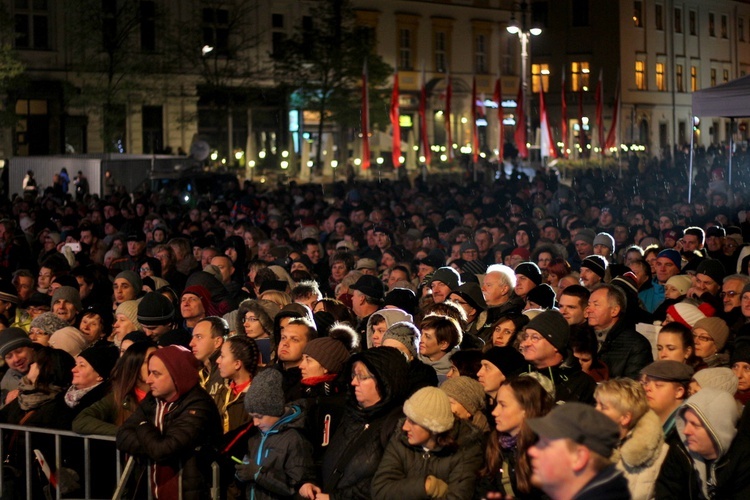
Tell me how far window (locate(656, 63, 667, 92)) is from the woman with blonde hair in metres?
64.6

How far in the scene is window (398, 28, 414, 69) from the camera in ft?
186

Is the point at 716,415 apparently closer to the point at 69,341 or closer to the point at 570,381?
the point at 570,381

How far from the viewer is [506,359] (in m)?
7.36

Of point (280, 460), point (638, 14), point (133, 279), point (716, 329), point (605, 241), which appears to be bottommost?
point (280, 460)

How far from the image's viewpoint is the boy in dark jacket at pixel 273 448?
6.82 meters

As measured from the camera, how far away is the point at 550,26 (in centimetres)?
6706

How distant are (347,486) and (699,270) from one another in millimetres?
5724

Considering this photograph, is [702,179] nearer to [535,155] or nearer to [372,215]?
[535,155]

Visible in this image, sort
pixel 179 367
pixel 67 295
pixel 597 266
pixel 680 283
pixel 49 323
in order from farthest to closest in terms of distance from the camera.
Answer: pixel 597 266, pixel 67 295, pixel 680 283, pixel 49 323, pixel 179 367

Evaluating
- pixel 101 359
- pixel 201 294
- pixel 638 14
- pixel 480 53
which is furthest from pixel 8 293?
pixel 638 14

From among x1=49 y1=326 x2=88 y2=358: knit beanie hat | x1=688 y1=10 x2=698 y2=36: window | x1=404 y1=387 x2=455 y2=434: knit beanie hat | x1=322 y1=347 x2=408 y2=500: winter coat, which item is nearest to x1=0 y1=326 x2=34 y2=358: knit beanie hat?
x1=49 y1=326 x2=88 y2=358: knit beanie hat

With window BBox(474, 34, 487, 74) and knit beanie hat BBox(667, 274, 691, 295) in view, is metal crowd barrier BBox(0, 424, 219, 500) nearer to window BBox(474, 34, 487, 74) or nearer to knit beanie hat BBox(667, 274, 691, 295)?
knit beanie hat BBox(667, 274, 691, 295)

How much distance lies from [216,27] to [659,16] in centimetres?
3068

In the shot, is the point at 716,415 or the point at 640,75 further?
the point at 640,75
